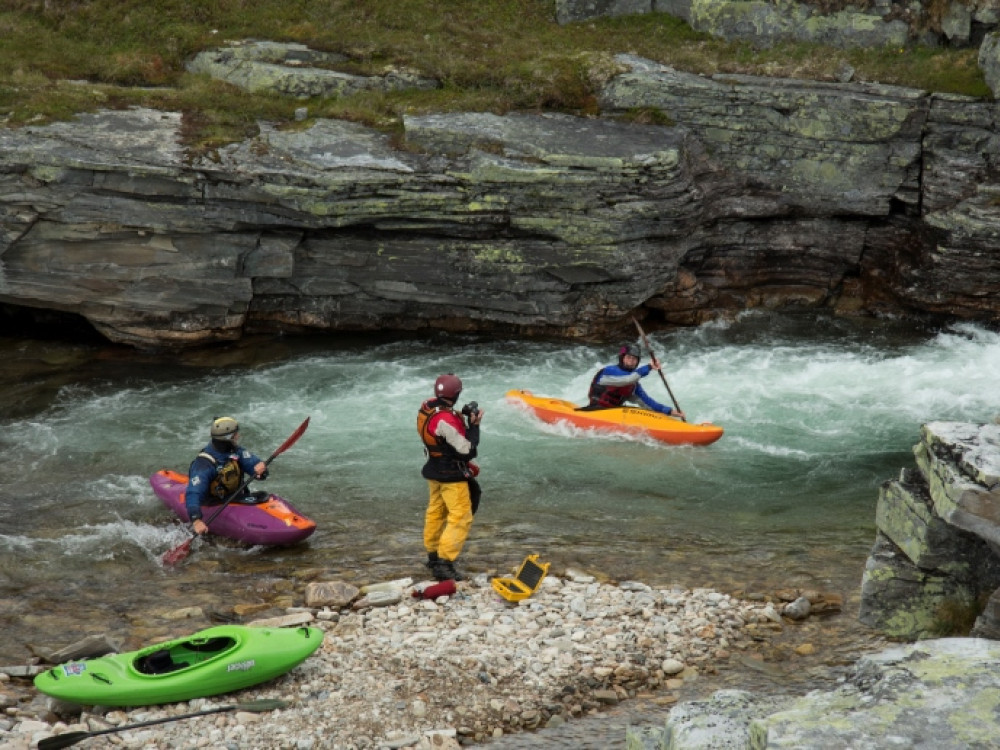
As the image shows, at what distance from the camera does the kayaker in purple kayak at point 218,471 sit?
35.0ft

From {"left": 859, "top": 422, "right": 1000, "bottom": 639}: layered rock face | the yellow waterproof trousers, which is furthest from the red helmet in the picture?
{"left": 859, "top": 422, "right": 1000, "bottom": 639}: layered rock face

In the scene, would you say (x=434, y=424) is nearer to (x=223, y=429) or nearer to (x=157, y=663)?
(x=223, y=429)

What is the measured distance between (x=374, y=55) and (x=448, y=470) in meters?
13.4

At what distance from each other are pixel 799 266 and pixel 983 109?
13.8 feet

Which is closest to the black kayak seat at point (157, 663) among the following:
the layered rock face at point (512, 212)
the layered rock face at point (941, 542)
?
the layered rock face at point (941, 542)

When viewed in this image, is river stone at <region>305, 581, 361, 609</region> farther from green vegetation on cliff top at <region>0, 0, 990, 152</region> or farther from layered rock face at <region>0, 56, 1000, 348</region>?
green vegetation on cliff top at <region>0, 0, 990, 152</region>

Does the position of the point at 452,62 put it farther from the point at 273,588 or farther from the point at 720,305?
the point at 273,588

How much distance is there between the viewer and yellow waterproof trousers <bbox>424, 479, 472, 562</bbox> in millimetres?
9766

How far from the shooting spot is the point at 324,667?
8.30m

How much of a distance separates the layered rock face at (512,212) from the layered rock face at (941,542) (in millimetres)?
10555

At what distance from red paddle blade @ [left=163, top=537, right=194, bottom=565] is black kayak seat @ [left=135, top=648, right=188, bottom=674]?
2.59 meters

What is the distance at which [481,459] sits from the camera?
44.8 feet

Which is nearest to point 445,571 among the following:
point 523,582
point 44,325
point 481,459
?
point 523,582

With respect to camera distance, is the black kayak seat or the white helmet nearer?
the black kayak seat
